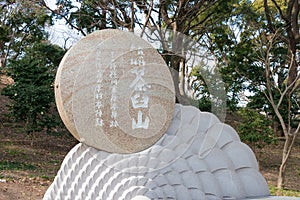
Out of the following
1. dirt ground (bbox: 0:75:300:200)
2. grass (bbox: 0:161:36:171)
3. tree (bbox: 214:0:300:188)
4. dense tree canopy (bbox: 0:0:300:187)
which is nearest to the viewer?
dirt ground (bbox: 0:75:300:200)

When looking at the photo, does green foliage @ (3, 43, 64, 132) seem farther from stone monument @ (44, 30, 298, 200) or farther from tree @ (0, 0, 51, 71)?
stone monument @ (44, 30, 298, 200)

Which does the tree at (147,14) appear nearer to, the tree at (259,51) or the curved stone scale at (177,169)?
the tree at (259,51)

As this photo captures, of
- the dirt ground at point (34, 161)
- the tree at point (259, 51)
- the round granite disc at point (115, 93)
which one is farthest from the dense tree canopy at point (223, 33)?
the round granite disc at point (115, 93)

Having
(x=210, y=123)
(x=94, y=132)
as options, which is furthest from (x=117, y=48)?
(x=210, y=123)

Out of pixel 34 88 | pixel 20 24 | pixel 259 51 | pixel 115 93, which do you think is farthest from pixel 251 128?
pixel 20 24

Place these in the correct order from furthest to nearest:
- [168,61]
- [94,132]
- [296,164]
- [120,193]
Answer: [296,164] < [168,61] < [94,132] < [120,193]

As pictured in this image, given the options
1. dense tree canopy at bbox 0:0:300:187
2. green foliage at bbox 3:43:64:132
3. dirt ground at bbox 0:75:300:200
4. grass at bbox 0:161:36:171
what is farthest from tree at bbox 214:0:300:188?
grass at bbox 0:161:36:171

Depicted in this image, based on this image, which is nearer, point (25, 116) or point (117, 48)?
point (117, 48)

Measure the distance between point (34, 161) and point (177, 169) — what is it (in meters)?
5.83

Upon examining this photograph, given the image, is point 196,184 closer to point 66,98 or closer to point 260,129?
point 66,98

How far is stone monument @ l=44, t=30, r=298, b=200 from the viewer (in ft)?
10.4

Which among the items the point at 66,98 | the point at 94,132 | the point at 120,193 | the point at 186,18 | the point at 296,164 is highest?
the point at 186,18

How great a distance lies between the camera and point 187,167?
318 centimetres

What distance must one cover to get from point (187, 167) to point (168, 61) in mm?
1060
